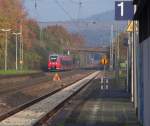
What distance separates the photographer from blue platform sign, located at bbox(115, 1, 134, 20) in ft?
94.6

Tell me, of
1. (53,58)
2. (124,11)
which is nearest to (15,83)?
(124,11)

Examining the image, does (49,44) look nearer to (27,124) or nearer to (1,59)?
(1,59)

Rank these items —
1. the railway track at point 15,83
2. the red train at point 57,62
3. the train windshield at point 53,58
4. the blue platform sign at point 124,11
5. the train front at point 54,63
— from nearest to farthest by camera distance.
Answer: the blue platform sign at point 124,11 → the railway track at point 15,83 → the train windshield at point 53,58 → the train front at point 54,63 → the red train at point 57,62

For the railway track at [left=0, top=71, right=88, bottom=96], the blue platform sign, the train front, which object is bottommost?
the railway track at [left=0, top=71, right=88, bottom=96]

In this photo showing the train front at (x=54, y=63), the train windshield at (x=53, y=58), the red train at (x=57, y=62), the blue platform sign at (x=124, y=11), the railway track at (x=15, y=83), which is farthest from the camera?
the red train at (x=57, y=62)

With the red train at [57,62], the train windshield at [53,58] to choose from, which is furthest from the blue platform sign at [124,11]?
the train windshield at [53,58]

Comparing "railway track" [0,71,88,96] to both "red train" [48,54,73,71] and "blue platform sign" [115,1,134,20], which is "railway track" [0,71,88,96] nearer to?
"blue platform sign" [115,1,134,20]

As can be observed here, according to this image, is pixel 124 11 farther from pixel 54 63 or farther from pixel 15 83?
pixel 54 63

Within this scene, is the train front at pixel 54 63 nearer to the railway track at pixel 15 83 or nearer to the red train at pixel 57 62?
the red train at pixel 57 62

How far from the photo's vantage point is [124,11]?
95.6 ft

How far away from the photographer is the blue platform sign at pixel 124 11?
94.6ft

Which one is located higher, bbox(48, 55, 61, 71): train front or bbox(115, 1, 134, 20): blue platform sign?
bbox(115, 1, 134, 20): blue platform sign

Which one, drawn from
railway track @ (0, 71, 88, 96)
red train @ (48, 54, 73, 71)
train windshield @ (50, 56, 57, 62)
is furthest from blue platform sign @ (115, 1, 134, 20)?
train windshield @ (50, 56, 57, 62)

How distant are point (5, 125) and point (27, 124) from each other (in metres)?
0.85
